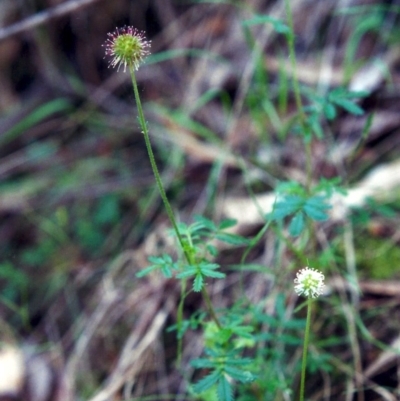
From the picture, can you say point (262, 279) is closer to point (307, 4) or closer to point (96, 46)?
point (307, 4)

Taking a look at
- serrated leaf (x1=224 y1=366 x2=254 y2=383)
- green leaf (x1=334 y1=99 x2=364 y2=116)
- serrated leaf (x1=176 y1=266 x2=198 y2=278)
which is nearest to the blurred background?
green leaf (x1=334 y1=99 x2=364 y2=116)

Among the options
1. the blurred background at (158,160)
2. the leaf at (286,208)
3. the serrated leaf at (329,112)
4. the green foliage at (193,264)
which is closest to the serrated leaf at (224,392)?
the green foliage at (193,264)

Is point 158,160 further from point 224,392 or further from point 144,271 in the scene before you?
point 224,392

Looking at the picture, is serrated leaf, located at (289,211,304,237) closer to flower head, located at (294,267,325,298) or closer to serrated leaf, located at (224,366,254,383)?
flower head, located at (294,267,325,298)

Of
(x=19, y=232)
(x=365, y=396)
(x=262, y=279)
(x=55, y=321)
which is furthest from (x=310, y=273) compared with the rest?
(x=19, y=232)

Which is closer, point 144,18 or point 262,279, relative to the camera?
point 262,279

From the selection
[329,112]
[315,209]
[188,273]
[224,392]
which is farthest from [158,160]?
[224,392]
